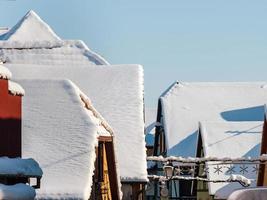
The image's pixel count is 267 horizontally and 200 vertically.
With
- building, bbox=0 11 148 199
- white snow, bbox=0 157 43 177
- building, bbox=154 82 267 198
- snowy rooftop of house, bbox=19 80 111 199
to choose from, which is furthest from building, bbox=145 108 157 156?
white snow, bbox=0 157 43 177

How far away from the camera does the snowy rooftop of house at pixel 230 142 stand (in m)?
33.4

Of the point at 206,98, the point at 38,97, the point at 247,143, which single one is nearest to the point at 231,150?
the point at 247,143

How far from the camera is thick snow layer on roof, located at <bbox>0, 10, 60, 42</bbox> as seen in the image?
117 ft

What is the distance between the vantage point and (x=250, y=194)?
1098cm

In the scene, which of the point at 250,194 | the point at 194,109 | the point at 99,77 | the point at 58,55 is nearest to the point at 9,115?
the point at 250,194

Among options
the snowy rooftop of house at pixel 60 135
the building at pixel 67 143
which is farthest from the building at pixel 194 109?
the snowy rooftop of house at pixel 60 135

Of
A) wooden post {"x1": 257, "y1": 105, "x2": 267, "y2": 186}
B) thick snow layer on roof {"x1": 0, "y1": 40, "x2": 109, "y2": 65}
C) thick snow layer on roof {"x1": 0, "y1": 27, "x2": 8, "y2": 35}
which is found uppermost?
thick snow layer on roof {"x1": 0, "y1": 27, "x2": 8, "y2": 35}

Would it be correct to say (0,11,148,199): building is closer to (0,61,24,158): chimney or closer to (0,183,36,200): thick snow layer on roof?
(0,61,24,158): chimney

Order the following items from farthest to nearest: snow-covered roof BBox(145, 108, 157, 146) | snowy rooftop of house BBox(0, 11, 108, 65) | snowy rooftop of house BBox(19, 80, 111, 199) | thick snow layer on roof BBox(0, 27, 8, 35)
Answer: snow-covered roof BBox(145, 108, 157, 146) < thick snow layer on roof BBox(0, 27, 8, 35) < snowy rooftop of house BBox(0, 11, 108, 65) < snowy rooftop of house BBox(19, 80, 111, 199)

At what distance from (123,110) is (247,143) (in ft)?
33.4

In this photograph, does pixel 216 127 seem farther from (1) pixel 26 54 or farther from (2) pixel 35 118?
(2) pixel 35 118

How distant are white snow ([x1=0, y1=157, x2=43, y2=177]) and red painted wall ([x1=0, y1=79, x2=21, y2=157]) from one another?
2.05 feet

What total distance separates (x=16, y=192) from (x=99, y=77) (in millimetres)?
21531

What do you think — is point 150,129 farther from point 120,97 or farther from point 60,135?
point 60,135
